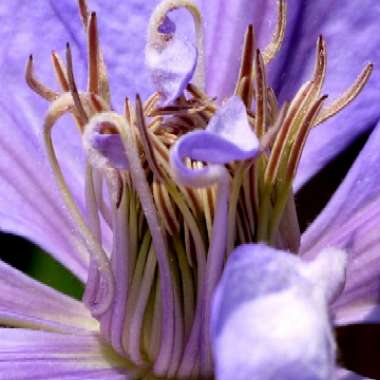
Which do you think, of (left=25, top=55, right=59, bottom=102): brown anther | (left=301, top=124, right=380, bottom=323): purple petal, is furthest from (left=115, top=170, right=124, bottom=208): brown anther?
(left=301, top=124, right=380, bottom=323): purple petal

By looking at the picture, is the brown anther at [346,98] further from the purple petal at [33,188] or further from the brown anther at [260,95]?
the purple petal at [33,188]

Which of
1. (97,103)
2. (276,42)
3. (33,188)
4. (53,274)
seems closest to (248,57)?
(276,42)

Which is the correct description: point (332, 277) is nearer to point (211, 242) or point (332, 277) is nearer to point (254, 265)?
point (254, 265)

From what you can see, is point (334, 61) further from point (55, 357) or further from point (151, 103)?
point (55, 357)

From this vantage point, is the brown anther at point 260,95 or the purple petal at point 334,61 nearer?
the brown anther at point 260,95

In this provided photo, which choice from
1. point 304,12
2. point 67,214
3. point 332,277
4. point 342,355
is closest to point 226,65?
point 304,12

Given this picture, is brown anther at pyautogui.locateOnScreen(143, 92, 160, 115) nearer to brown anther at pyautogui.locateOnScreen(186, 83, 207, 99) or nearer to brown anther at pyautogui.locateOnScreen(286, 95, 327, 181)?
brown anther at pyautogui.locateOnScreen(186, 83, 207, 99)

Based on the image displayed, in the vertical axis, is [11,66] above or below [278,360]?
above

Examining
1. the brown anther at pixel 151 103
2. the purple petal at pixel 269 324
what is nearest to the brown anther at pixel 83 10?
the brown anther at pixel 151 103
